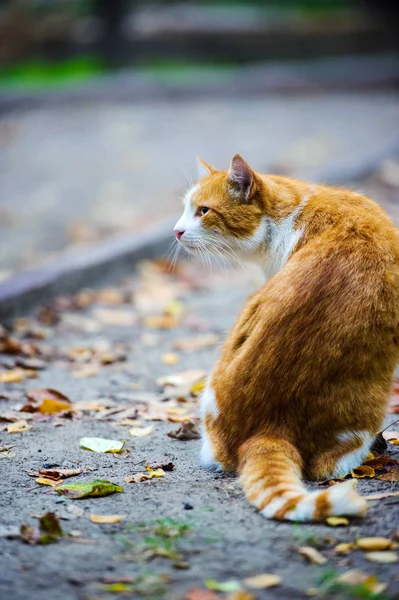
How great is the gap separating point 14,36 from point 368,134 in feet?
22.8

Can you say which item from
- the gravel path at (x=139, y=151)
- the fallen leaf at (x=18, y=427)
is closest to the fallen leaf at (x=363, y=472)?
the fallen leaf at (x=18, y=427)

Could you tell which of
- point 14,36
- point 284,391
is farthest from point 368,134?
point 284,391

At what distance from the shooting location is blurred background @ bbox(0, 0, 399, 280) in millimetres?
8078

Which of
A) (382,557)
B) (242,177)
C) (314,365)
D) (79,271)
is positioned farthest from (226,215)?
(79,271)

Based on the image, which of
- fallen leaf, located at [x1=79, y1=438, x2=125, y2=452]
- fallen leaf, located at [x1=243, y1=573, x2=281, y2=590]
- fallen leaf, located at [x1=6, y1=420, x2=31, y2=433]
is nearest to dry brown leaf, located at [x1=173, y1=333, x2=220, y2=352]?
fallen leaf, located at [x1=6, y1=420, x2=31, y2=433]

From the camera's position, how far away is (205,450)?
330 centimetres

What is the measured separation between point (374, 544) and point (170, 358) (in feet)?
8.45

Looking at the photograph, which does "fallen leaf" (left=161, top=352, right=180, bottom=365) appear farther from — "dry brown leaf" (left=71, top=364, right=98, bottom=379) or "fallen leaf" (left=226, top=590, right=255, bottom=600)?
"fallen leaf" (left=226, top=590, right=255, bottom=600)

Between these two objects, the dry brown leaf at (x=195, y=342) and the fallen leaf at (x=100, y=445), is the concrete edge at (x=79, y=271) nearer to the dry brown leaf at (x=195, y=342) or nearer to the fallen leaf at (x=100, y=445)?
the dry brown leaf at (x=195, y=342)

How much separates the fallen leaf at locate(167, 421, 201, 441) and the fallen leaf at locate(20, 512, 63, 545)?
1.05 meters

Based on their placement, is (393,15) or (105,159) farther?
(393,15)

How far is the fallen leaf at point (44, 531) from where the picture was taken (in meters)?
2.67

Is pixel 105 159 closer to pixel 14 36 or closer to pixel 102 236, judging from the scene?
pixel 102 236

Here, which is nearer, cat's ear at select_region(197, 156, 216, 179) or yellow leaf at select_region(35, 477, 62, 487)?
yellow leaf at select_region(35, 477, 62, 487)
